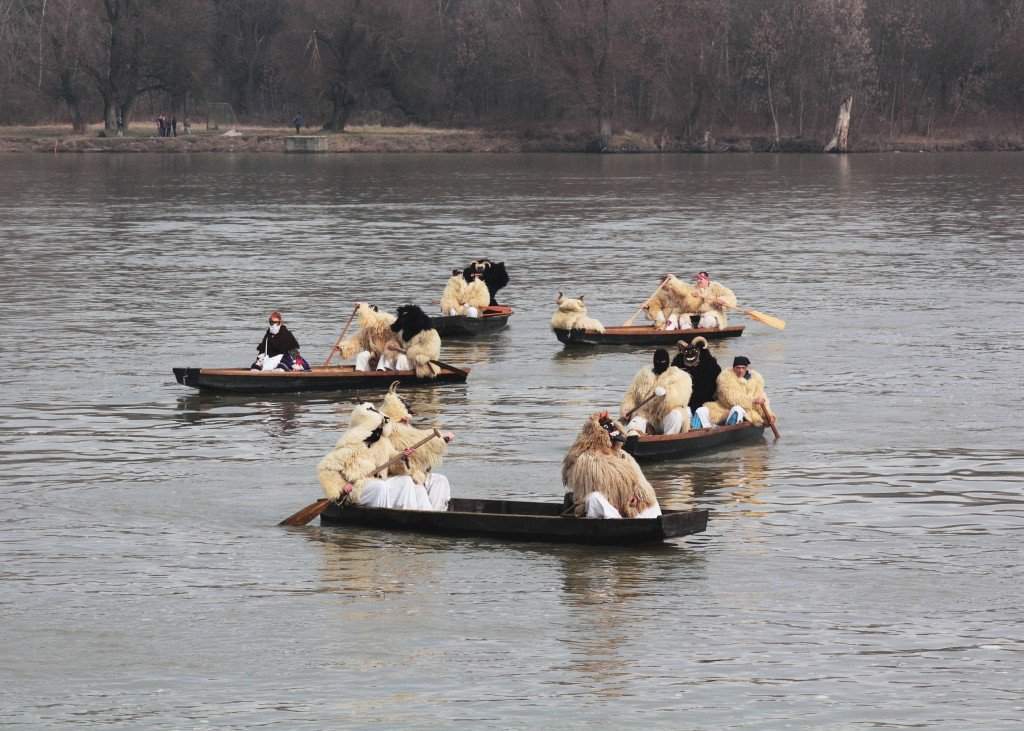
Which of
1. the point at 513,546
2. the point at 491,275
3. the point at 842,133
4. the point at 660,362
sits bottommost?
the point at 513,546

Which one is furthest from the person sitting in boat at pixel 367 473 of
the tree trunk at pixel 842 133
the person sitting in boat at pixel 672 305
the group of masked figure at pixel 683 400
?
the tree trunk at pixel 842 133

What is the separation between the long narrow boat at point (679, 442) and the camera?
22781mm

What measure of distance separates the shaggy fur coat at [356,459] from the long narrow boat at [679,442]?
4.00 meters

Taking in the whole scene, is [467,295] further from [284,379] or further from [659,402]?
[659,402]

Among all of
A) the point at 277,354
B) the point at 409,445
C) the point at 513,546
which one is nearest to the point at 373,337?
the point at 277,354

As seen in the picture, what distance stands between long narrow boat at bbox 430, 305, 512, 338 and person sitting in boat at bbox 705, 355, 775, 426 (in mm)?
11590

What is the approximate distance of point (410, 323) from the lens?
2883 cm

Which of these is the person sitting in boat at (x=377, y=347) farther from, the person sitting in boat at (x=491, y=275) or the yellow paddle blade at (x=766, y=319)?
the yellow paddle blade at (x=766, y=319)

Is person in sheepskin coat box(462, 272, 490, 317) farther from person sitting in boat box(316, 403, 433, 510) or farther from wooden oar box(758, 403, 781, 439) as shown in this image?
person sitting in boat box(316, 403, 433, 510)

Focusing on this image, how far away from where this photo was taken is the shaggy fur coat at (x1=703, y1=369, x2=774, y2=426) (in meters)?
24.2

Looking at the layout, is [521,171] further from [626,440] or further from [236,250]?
[626,440]

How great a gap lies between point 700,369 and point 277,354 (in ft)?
24.6

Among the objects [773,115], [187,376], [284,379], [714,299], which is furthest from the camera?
[773,115]

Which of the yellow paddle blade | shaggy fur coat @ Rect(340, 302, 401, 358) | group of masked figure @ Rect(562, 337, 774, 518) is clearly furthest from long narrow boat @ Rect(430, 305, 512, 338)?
group of masked figure @ Rect(562, 337, 774, 518)
